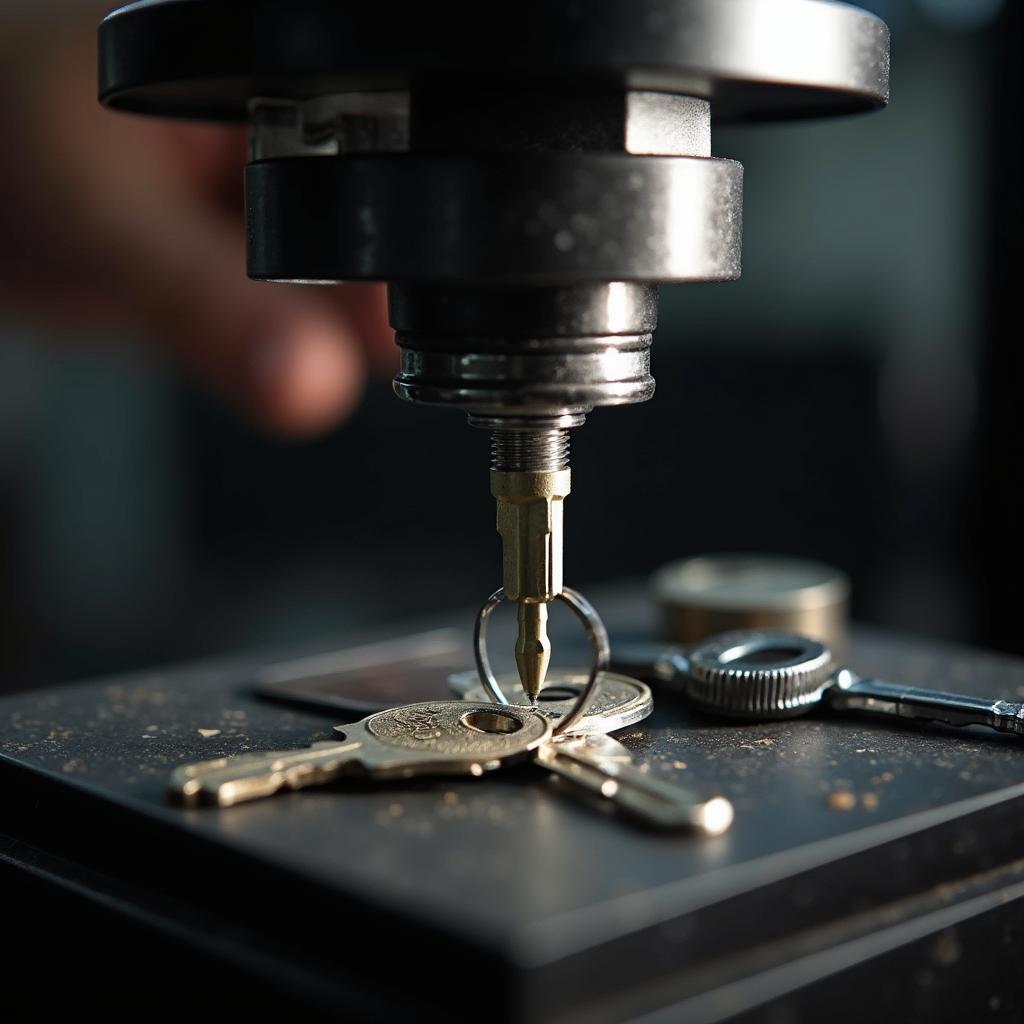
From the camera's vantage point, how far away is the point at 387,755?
61 cm

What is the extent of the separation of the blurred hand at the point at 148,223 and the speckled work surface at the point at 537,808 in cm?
34

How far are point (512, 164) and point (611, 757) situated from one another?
258mm

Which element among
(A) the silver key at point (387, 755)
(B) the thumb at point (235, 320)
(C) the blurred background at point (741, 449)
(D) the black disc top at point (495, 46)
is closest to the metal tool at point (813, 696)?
(A) the silver key at point (387, 755)

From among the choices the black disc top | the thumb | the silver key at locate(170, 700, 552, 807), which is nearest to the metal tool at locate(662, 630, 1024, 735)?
the silver key at locate(170, 700, 552, 807)

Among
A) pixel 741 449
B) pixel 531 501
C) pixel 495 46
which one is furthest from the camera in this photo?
pixel 741 449

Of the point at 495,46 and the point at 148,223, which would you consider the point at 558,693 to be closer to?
the point at 495,46

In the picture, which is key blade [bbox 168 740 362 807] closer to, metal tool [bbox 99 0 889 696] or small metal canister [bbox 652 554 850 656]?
metal tool [bbox 99 0 889 696]

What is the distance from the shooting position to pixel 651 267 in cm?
58

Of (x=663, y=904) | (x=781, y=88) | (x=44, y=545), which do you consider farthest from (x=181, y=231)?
(x=44, y=545)

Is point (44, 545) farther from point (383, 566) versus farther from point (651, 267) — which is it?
point (651, 267)

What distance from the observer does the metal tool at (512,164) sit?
546 mm

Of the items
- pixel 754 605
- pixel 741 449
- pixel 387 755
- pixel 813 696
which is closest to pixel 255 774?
pixel 387 755

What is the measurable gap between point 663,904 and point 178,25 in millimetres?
384

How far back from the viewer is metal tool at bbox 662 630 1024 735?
691 mm
